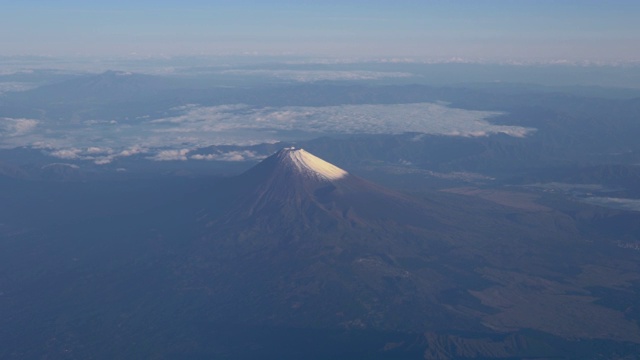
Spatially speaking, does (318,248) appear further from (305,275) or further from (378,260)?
(305,275)

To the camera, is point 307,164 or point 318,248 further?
point 307,164

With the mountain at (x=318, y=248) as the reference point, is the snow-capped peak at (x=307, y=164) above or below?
above

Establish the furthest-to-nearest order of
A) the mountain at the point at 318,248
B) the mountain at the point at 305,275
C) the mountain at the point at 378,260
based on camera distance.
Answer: the mountain at the point at 318,248, the mountain at the point at 378,260, the mountain at the point at 305,275

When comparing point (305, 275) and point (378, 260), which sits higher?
point (378, 260)

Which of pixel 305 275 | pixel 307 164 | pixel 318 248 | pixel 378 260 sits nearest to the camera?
Answer: pixel 305 275

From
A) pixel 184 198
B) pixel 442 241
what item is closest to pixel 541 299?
pixel 442 241

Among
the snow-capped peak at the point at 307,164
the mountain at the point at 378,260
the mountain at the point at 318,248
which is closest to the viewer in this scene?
the mountain at the point at 378,260

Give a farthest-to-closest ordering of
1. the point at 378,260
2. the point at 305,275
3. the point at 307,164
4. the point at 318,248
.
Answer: the point at 307,164
the point at 318,248
the point at 378,260
the point at 305,275

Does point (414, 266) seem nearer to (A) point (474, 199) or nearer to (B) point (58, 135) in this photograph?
(A) point (474, 199)

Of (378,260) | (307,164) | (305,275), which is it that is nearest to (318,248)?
(378,260)

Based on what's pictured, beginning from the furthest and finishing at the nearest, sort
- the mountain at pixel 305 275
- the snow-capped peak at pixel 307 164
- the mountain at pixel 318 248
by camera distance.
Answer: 1. the snow-capped peak at pixel 307 164
2. the mountain at pixel 318 248
3. the mountain at pixel 305 275

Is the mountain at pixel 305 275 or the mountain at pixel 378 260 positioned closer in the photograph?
Result: the mountain at pixel 305 275
